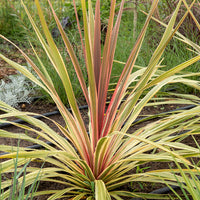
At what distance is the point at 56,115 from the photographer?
7.95 feet

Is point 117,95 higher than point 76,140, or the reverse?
point 117,95

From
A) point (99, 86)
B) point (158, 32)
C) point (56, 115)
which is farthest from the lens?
point (158, 32)

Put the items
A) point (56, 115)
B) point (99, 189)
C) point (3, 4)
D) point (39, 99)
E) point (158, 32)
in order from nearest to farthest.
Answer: point (99, 189)
point (56, 115)
point (39, 99)
point (158, 32)
point (3, 4)

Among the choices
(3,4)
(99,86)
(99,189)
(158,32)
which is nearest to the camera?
(99,189)

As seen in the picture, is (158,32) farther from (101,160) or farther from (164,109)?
(101,160)

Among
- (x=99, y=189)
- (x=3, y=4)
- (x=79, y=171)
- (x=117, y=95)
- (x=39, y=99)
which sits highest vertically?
(x=3, y=4)

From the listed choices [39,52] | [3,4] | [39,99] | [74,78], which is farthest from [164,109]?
[3,4]

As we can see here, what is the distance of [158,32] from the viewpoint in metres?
3.30

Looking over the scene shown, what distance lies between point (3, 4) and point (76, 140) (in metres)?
3.99

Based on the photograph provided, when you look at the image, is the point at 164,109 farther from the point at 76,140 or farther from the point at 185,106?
the point at 76,140

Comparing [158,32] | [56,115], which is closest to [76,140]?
[56,115]

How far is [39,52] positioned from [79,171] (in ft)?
5.65

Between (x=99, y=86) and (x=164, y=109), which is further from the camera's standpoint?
(x=164, y=109)

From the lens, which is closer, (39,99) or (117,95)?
(117,95)
